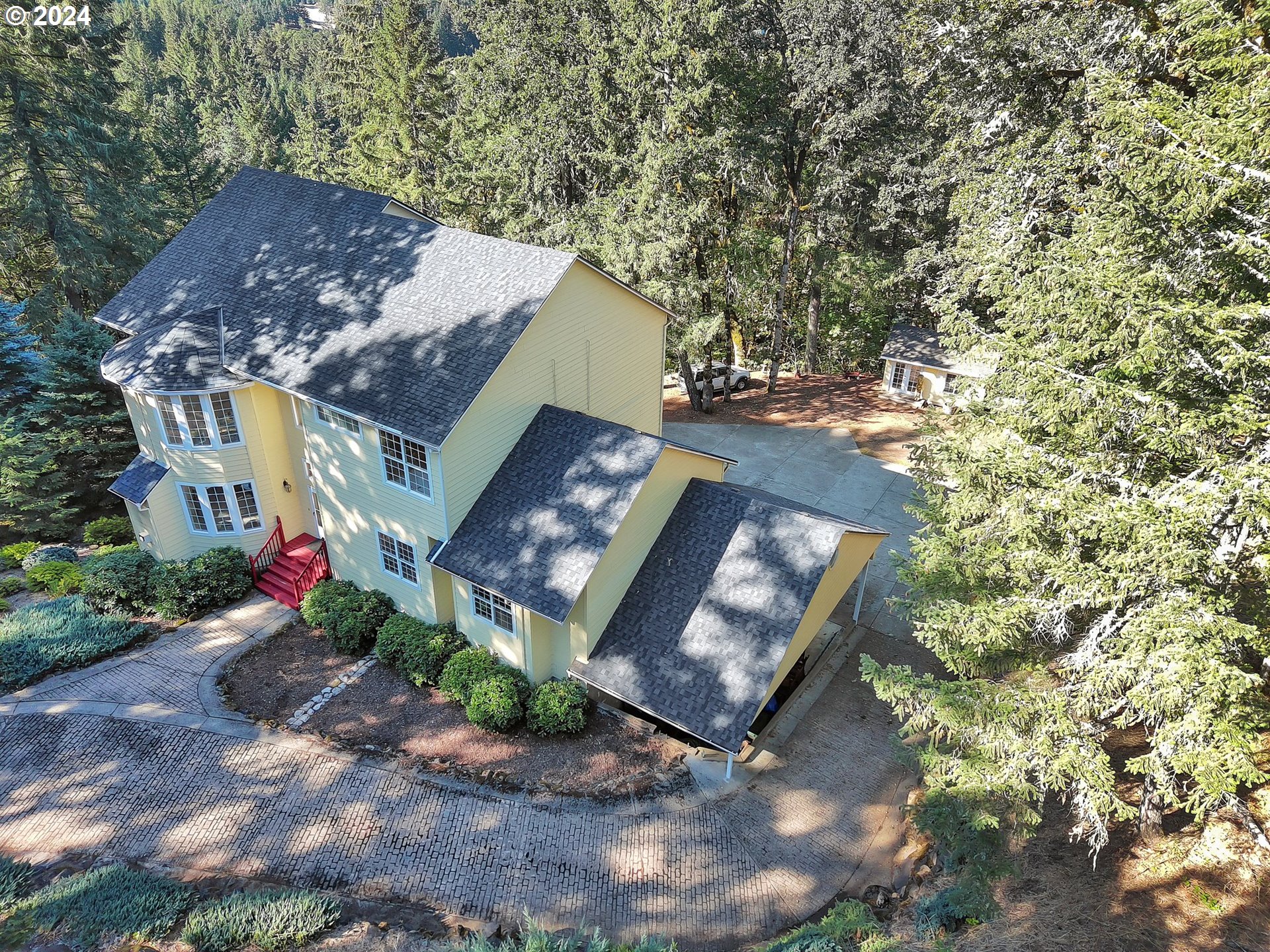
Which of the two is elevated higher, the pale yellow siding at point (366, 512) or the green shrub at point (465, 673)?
the pale yellow siding at point (366, 512)

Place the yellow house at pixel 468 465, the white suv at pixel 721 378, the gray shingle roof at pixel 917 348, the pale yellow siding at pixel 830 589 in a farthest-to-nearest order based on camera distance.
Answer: the white suv at pixel 721 378, the gray shingle roof at pixel 917 348, the pale yellow siding at pixel 830 589, the yellow house at pixel 468 465

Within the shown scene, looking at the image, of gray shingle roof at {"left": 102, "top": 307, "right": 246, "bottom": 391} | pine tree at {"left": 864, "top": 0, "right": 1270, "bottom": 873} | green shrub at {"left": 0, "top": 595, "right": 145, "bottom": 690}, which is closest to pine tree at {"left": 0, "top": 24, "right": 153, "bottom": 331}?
gray shingle roof at {"left": 102, "top": 307, "right": 246, "bottom": 391}

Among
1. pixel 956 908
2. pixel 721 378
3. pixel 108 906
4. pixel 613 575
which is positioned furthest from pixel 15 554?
pixel 721 378

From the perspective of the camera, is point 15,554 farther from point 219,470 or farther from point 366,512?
point 366,512

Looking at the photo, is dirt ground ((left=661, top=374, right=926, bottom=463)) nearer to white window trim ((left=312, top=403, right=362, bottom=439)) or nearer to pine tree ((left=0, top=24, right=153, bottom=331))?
white window trim ((left=312, top=403, right=362, bottom=439))

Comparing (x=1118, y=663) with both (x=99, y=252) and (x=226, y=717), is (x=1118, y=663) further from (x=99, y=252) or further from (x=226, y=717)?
(x=99, y=252)

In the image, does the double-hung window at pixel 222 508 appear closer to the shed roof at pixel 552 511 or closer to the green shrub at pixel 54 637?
the green shrub at pixel 54 637

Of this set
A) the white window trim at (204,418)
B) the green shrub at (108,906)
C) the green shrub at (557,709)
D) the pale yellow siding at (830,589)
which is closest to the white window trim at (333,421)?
the white window trim at (204,418)
